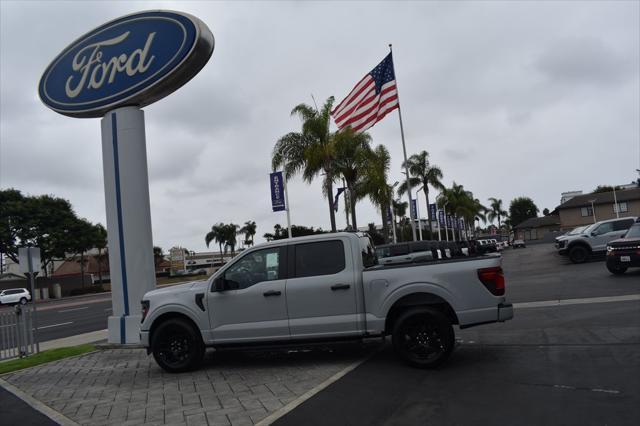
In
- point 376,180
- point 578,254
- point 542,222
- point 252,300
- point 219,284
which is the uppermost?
point 376,180

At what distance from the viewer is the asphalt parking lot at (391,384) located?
17.3 ft

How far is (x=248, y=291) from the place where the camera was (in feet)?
25.8

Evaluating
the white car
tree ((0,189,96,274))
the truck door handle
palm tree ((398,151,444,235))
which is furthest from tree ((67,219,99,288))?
the truck door handle

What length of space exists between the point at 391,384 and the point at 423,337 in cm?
96

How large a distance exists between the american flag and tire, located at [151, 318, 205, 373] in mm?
14655

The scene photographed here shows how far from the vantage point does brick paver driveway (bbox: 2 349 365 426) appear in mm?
5961

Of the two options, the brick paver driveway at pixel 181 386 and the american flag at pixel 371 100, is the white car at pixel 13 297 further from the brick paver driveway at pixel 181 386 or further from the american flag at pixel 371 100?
the brick paver driveway at pixel 181 386

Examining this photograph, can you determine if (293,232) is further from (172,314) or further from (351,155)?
(172,314)

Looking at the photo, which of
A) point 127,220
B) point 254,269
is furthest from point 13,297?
point 254,269

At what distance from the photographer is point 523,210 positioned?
13762cm

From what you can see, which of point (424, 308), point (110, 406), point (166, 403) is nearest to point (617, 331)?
point (424, 308)

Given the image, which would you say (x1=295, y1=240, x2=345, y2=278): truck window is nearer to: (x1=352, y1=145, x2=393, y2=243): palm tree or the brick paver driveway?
the brick paver driveway

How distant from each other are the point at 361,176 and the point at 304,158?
151 inches

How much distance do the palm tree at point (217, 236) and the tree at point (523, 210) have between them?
78166 millimetres
